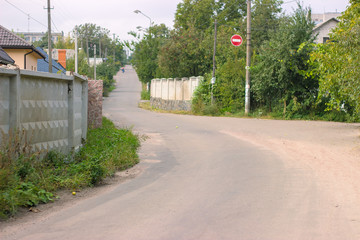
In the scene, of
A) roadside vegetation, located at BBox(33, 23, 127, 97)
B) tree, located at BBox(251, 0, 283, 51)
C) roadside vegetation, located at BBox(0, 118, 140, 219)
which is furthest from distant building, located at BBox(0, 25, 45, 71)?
tree, located at BBox(251, 0, 283, 51)

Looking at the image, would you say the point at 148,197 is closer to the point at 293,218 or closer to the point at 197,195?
the point at 197,195

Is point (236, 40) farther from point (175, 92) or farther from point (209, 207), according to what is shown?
point (209, 207)

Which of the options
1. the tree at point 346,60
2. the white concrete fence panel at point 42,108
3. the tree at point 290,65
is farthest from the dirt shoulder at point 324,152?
the tree at point 290,65

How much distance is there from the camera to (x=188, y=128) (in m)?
20.7

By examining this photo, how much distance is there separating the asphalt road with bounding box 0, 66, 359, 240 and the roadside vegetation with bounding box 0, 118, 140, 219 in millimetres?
536

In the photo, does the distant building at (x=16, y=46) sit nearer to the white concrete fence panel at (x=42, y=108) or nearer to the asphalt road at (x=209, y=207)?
the white concrete fence panel at (x=42, y=108)

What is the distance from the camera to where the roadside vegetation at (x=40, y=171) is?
658cm

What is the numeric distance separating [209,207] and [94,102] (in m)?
12.3

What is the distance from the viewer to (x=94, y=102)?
59.6 feet

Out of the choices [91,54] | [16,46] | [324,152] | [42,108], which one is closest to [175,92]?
[16,46]

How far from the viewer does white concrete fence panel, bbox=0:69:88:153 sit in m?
7.81

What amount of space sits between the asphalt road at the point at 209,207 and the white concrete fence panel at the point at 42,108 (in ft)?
6.13

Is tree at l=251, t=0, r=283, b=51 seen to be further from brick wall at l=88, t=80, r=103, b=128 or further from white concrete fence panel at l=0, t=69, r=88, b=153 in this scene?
white concrete fence panel at l=0, t=69, r=88, b=153

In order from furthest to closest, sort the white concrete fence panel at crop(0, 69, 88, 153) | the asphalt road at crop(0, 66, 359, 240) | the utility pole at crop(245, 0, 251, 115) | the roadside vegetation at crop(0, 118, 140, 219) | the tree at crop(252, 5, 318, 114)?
1. the utility pole at crop(245, 0, 251, 115)
2. the tree at crop(252, 5, 318, 114)
3. the white concrete fence panel at crop(0, 69, 88, 153)
4. the roadside vegetation at crop(0, 118, 140, 219)
5. the asphalt road at crop(0, 66, 359, 240)
